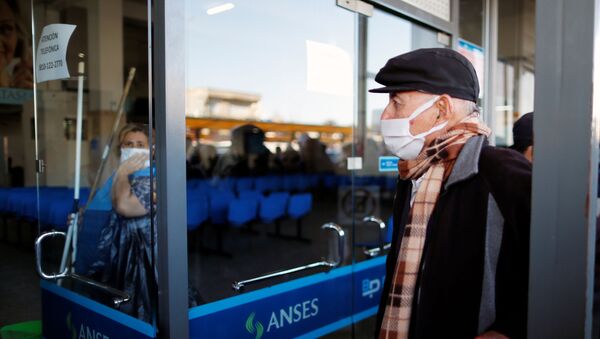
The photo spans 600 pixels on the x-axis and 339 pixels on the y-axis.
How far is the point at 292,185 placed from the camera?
8.77 m

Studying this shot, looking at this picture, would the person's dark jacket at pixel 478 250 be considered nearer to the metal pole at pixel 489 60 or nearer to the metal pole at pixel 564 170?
the metal pole at pixel 564 170

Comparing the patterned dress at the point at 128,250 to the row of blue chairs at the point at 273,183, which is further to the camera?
the row of blue chairs at the point at 273,183

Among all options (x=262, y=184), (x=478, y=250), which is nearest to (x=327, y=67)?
(x=478, y=250)

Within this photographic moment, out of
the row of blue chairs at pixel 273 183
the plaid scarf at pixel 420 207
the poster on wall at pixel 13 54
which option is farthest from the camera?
the row of blue chairs at pixel 273 183

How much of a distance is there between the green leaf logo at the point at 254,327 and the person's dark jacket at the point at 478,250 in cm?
103

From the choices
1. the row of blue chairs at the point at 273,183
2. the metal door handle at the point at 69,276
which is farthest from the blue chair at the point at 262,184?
the metal door handle at the point at 69,276

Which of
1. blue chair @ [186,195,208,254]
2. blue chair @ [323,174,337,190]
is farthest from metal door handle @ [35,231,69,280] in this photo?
blue chair @ [323,174,337,190]

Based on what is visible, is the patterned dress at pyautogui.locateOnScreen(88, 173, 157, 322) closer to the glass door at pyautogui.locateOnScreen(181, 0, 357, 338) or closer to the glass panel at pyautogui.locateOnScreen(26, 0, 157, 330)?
Result: the glass panel at pyautogui.locateOnScreen(26, 0, 157, 330)

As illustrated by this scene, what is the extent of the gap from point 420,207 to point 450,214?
0.10m

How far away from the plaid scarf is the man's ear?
0.11 ft

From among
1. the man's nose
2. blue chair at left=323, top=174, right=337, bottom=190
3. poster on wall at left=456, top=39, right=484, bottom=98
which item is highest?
poster on wall at left=456, top=39, right=484, bottom=98

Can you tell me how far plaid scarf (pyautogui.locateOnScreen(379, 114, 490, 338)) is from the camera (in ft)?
3.54

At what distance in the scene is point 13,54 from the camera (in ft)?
18.5

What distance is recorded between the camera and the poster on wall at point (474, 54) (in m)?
3.03
